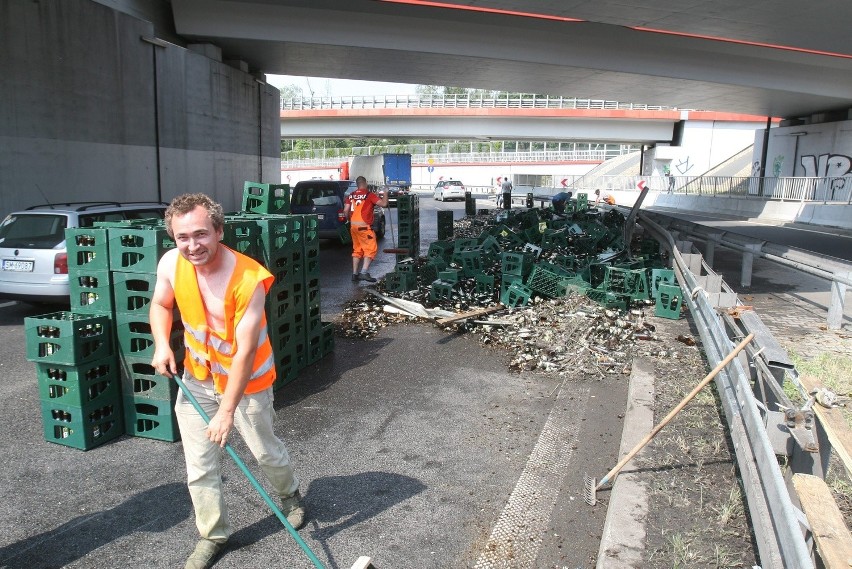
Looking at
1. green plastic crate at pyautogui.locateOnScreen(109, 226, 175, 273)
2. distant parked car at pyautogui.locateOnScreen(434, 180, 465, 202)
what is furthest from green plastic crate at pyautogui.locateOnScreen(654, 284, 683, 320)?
distant parked car at pyautogui.locateOnScreen(434, 180, 465, 202)

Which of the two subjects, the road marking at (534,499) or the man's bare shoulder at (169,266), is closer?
the man's bare shoulder at (169,266)

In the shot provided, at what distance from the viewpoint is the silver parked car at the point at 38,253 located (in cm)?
853

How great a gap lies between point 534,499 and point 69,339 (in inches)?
137

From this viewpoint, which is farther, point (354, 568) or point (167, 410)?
point (167, 410)

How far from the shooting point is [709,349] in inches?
205

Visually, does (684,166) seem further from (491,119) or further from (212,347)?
(212,347)

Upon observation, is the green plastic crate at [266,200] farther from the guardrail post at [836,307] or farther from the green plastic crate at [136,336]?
the guardrail post at [836,307]

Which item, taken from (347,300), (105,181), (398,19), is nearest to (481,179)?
(398,19)

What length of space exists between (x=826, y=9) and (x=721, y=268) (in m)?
8.99

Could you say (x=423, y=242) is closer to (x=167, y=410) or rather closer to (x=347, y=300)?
(x=347, y=300)

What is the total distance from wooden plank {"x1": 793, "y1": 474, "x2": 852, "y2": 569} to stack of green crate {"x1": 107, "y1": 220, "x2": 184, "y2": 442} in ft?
13.6

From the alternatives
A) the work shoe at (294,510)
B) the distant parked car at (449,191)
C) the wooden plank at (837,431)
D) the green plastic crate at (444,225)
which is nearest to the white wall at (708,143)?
the distant parked car at (449,191)

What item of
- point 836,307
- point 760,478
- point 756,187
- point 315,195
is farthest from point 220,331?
point 756,187

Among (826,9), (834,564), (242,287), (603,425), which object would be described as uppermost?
(826,9)
